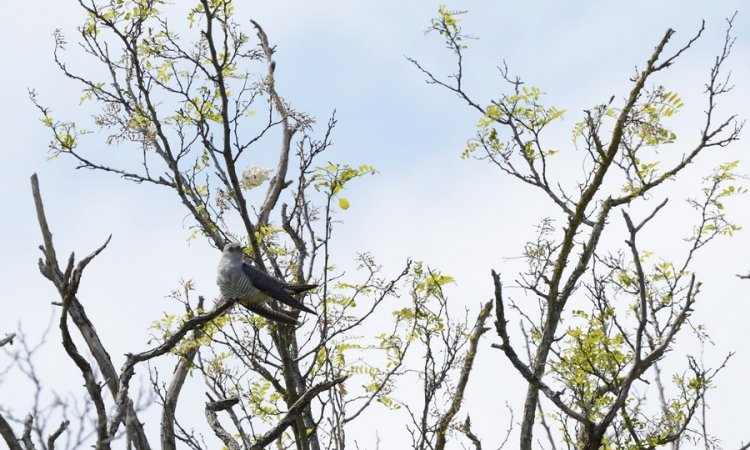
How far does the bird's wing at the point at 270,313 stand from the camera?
8.15 m

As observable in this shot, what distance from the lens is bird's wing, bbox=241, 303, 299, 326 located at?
815cm

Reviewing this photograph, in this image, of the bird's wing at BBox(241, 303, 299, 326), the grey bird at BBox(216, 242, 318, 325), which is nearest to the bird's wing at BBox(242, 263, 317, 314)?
the grey bird at BBox(216, 242, 318, 325)

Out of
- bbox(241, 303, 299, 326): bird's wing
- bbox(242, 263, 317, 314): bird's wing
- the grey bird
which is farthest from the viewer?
bbox(242, 263, 317, 314): bird's wing

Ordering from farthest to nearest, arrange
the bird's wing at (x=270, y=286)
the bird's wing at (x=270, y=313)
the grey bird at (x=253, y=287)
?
the bird's wing at (x=270, y=286) → the grey bird at (x=253, y=287) → the bird's wing at (x=270, y=313)

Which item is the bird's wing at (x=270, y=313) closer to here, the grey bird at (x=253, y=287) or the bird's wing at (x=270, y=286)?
the grey bird at (x=253, y=287)

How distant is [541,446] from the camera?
995cm

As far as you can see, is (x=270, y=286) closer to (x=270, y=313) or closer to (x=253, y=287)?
(x=253, y=287)

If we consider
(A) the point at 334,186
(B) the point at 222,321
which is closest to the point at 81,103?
(B) the point at 222,321

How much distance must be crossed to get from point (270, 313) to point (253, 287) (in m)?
0.58

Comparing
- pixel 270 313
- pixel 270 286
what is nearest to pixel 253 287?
pixel 270 286

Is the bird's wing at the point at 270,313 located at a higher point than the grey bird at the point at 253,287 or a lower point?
lower

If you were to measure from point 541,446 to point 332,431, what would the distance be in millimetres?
2838

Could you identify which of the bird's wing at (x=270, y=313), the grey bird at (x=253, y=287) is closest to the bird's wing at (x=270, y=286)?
the grey bird at (x=253, y=287)

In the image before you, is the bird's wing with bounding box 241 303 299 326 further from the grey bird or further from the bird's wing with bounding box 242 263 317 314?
the bird's wing with bounding box 242 263 317 314
